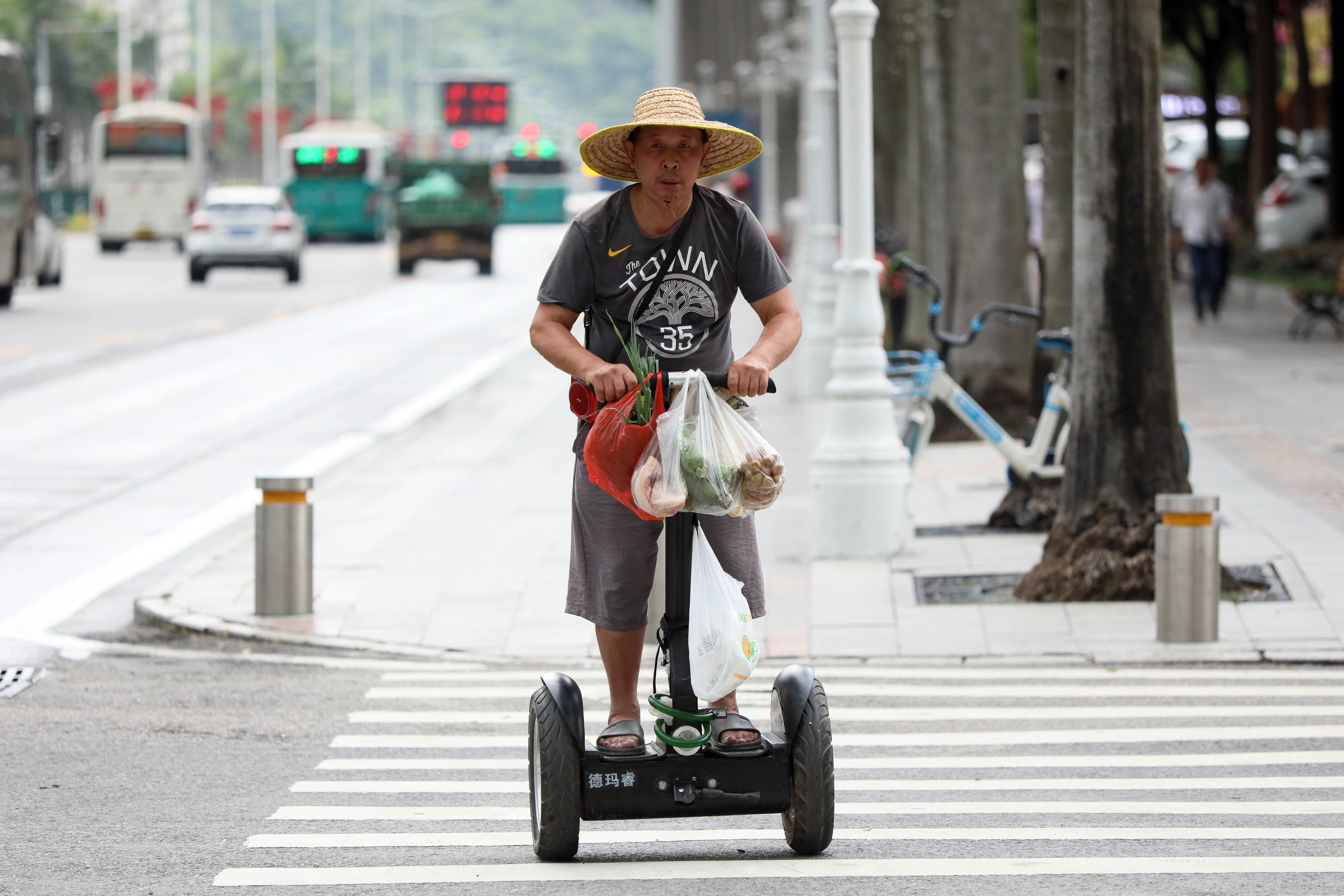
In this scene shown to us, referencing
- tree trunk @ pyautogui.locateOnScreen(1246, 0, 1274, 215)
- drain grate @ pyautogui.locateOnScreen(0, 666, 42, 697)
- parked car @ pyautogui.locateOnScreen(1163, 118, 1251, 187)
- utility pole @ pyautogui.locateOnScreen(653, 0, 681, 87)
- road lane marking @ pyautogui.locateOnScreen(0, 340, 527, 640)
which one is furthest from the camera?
utility pole @ pyautogui.locateOnScreen(653, 0, 681, 87)

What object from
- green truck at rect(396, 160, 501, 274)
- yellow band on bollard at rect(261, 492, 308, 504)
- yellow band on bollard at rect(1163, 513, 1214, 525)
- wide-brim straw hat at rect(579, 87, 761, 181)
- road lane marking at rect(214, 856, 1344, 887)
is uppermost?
green truck at rect(396, 160, 501, 274)

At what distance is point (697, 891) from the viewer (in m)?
5.04

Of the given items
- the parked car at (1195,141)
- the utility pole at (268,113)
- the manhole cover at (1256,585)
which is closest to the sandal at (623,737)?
the manhole cover at (1256,585)

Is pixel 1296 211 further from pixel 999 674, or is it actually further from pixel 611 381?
pixel 611 381

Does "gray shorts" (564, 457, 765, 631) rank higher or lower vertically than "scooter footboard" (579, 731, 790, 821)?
higher

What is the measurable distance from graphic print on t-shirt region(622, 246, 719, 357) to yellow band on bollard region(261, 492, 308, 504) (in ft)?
15.5

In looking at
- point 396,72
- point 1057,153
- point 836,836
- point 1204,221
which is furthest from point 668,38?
point 396,72

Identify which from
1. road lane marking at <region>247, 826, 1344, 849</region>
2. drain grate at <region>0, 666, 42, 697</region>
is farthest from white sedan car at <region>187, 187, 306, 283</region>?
road lane marking at <region>247, 826, 1344, 849</region>

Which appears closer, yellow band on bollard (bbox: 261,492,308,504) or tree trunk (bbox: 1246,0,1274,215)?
yellow band on bollard (bbox: 261,492,308,504)

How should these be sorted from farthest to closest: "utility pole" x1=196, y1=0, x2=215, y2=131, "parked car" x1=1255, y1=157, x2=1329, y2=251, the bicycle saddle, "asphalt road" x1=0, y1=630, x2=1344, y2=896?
"utility pole" x1=196, y1=0, x2=215, y2=131, "parked car" x1=1255, y1=157, x2=1329, y2=251, the bicycle saddle, "asphalt road" x1=0, y1=630, x2=1344, y2=896

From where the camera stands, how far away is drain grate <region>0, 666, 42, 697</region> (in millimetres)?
7969

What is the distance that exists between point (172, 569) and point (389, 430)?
21.8 ft

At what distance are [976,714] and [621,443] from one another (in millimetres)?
2966

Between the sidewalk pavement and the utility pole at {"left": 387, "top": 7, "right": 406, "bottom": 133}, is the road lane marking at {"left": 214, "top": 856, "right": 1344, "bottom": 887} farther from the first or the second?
the utility pole at {"left": 387, "top": 7, "right": 406, "bottom": 133}
